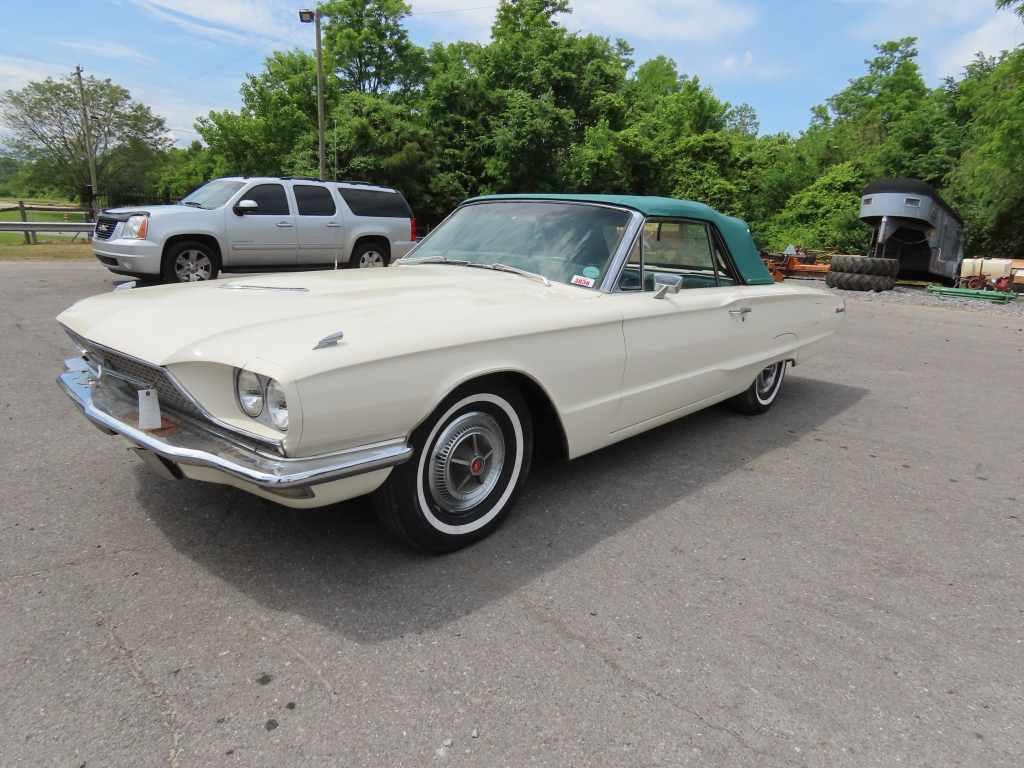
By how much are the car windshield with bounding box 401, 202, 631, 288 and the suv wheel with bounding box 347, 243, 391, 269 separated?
297 inches

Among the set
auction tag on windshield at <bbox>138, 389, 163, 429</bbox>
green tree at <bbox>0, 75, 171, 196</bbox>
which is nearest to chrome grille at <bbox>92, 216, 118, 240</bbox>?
auction tag on windshield at <bbox>138, 389, 163, 429</bbox>

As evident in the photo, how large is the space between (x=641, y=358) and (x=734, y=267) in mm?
1538

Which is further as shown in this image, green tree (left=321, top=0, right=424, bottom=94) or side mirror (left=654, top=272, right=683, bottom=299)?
green tree (left=321, top=0, right=424, bottom=94)

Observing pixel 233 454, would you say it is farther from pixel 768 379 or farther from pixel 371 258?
pixel 371 258

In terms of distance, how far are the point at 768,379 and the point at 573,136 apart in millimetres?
27697

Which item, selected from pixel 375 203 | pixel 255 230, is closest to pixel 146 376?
pixel 255 230

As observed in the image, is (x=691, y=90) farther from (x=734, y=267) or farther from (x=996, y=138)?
(x=734, y=267)

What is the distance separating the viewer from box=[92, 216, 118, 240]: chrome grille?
369 inches

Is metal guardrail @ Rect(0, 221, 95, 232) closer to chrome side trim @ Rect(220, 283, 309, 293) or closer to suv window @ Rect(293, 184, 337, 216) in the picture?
suv window @ Rect(293, 184, 337, 216)

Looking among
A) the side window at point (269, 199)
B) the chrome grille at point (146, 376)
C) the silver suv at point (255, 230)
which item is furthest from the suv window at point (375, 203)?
the chrome grille at point (146, 376)

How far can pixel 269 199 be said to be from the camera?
1030cm

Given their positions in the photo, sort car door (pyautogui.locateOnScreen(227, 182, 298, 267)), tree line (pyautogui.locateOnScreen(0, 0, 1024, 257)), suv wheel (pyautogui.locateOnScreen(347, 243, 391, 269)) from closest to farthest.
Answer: car door (pyautogui.locateOnScreen(227, 182, 298, 267))
suv wheel (pyautogui.locateOnScreen(347, 243, 391, 269))
tree line (pyautogui.locateOnScreen(0, 0, 1024, 257))

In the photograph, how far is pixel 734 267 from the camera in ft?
14.7

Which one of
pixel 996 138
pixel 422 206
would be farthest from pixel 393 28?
pixel 996 138
